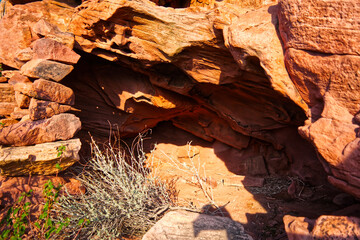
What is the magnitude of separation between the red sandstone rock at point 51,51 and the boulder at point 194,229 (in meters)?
2.98

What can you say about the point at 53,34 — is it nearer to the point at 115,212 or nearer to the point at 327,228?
the point at 115,212

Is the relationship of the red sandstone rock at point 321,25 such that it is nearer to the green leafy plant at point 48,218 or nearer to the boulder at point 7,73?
the green leafy plant at point 48,218

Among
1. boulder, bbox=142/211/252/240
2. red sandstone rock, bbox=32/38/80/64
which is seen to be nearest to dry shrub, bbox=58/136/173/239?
boulder, bbox=142/211/252/240

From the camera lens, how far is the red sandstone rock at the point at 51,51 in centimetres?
406

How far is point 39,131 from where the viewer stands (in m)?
3.73

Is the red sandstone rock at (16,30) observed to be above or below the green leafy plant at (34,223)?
above

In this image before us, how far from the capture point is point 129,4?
4.17 metres

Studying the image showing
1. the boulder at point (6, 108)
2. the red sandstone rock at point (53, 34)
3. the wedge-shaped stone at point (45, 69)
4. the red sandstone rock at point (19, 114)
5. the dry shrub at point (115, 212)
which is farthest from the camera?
the boulder at point (6, 108)

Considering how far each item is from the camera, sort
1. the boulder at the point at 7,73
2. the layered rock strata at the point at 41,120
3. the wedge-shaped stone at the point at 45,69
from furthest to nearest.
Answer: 1. the boulder at the point at 7,73
2. the wedge-shaped stone at the point at 45,69
3. the layered rock strata at the point at 41,120

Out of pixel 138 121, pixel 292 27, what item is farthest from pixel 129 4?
pixel 138 121

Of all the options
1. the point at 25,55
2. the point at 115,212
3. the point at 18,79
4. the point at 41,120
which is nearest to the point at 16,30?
the point at 25,55

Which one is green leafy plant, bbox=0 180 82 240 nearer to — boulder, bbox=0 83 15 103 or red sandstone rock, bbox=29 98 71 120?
red sandstone rock, bbox=29 98 71 120

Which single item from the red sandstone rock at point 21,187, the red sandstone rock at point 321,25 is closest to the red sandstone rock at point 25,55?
the red sandstone rock at point 21,187

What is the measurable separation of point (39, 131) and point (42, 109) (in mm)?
345
